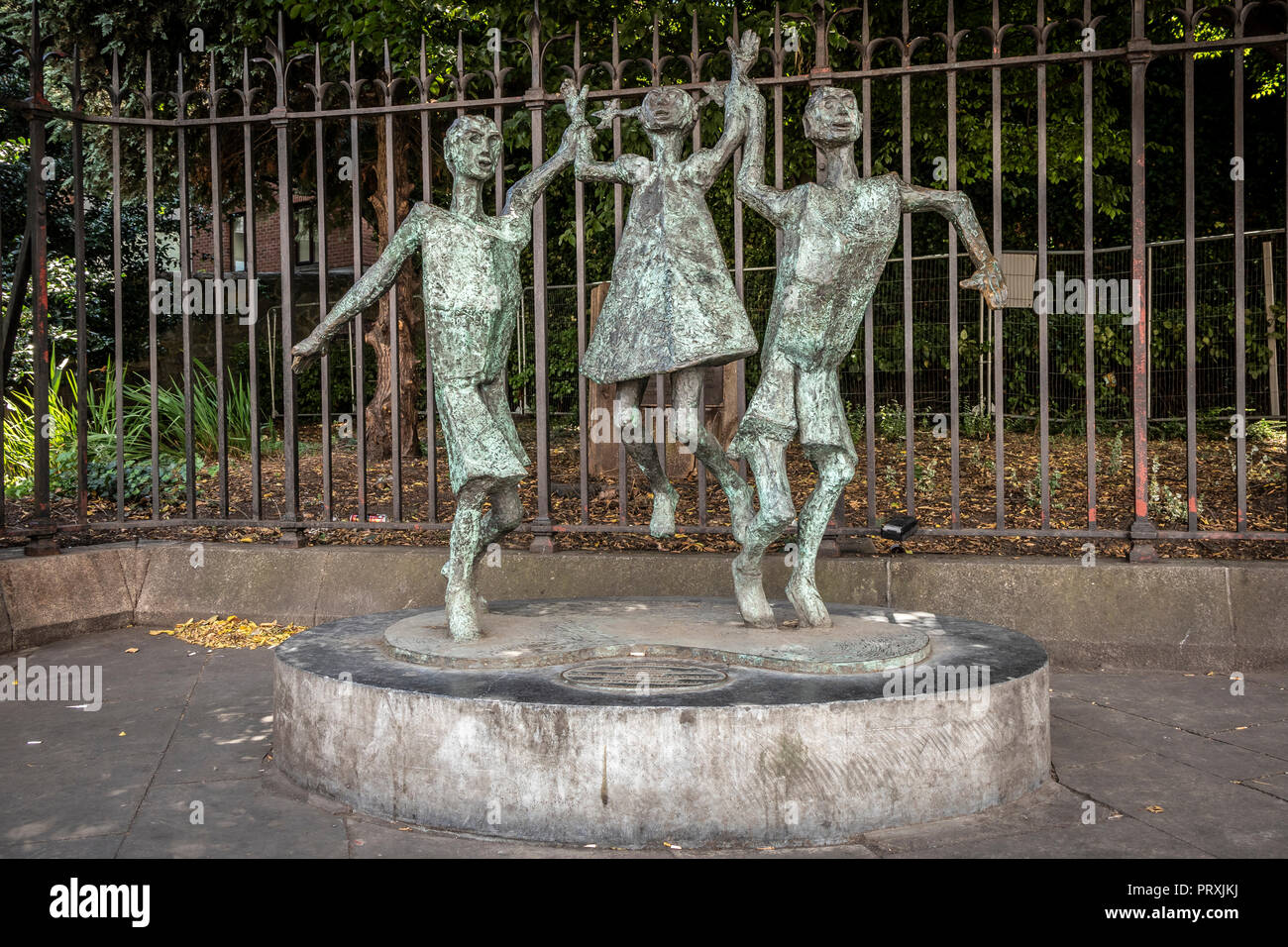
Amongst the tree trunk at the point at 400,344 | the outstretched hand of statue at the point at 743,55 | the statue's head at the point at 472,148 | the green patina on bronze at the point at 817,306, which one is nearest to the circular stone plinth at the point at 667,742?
the green patina on bronze at the point at 817,306

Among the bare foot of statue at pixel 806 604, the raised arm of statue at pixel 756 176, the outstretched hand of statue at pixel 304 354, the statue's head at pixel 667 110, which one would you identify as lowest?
the bare foot of statue at pixel 806 604

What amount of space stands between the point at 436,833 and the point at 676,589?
2626 mm

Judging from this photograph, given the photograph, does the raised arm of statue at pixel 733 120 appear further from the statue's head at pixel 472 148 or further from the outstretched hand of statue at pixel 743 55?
the statue's head at pixel 472 148

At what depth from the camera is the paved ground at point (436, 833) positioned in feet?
11.5

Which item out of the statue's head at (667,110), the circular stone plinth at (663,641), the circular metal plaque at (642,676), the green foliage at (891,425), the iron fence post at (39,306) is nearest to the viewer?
the circular metal plaque at (642,676)

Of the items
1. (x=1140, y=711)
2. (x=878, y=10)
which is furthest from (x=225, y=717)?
(x=878, y=10)

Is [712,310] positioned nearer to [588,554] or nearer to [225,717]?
[588,554]

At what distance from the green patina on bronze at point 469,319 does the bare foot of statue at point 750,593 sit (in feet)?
2.97

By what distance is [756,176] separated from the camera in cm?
453

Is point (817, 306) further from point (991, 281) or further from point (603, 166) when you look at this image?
point (603, 166)

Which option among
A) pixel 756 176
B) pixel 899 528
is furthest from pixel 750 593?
pixel 756 176

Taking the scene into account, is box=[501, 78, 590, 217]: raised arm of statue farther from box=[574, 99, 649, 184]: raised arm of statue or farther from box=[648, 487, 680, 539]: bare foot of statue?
box=[648, 487, 680, 539]: bare foot of statue

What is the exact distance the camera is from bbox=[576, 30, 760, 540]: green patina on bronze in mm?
4324

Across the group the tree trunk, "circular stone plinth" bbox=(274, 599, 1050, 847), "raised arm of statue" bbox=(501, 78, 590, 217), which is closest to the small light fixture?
"circular stone plinth" bbox=(274, 599, 1050, 847)
